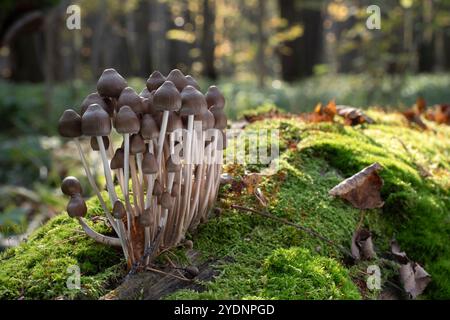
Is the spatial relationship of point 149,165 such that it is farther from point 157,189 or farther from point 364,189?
point 364,189

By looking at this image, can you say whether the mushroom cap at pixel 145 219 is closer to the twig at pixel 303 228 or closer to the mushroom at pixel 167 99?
the mushroom at pixel 167 99

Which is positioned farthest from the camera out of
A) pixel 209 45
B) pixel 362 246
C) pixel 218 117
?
pixel 209 45

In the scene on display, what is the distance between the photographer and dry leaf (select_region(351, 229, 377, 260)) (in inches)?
119

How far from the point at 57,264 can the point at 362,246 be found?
1.73 m

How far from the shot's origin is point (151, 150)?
2.62 m

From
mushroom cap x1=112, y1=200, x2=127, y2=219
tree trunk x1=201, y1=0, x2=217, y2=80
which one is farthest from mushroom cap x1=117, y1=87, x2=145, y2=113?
tree trunk x1=201, y1=0, x2=217, y2=80

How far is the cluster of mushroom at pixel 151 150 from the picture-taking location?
96.0 inches

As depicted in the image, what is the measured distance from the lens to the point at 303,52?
16.9 metres

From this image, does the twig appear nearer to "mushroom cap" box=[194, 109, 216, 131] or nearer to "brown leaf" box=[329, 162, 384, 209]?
"brown leaf" box=[329, 162, 384, 209]

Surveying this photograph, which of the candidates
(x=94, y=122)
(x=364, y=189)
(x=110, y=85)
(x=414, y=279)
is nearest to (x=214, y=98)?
(x=110, y=85)

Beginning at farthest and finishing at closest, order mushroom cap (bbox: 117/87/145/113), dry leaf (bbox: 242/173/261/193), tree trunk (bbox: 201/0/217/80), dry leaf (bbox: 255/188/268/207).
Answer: tree trunk (bbox: 201/0/217/80), dry leaf (bbox: 242/173/261/193), dry leaf (bbox: 255/188/268/207), mushroom cap (bbox: 117/87/145/113)

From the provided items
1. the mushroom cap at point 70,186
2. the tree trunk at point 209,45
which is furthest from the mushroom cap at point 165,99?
the tree trunk at point 209,45

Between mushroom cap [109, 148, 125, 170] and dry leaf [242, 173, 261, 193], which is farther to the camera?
dry leaf [242, 173, 261, 193]

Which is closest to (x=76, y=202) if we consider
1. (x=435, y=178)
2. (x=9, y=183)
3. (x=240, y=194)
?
(x=240, y=194)
